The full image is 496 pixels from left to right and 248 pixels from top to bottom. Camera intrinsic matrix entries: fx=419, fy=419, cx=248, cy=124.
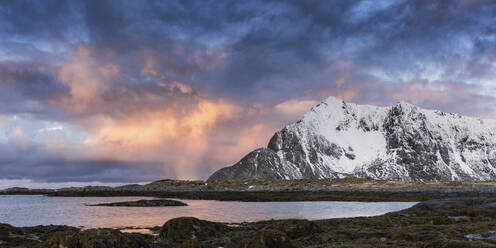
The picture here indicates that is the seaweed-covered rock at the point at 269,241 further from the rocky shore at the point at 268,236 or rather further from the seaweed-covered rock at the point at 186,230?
the seaweed-covered rock at the point at 186,230

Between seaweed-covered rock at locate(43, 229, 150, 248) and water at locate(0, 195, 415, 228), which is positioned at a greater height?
seaweed-covered rock at locate(43, 229, 150, 248)

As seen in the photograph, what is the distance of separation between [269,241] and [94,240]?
31.0 ft

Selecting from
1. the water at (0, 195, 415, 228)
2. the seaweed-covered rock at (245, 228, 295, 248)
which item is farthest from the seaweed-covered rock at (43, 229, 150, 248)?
the water at (0, 195, 415, 228)

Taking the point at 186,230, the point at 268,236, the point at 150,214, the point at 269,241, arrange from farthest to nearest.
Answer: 1. the point at 150,214
2. the point at 186,230
3. the point at 268,236
4. the point at 269,241

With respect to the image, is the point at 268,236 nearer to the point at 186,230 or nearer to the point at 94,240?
the point at 94,240

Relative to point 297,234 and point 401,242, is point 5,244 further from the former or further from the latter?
point 401,242

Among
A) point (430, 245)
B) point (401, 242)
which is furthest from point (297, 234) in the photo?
point (430, 245)

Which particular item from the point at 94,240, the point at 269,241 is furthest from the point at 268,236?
the point at 94,240

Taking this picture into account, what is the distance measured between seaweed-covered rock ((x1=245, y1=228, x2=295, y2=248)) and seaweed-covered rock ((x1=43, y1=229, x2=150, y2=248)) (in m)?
7.23

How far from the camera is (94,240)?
22.6 metres

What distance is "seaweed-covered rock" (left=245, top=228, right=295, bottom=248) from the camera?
22.2 metres

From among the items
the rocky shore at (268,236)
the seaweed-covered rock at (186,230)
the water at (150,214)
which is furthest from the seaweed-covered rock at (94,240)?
the water at (150,214)

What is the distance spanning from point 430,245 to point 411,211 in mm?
31818

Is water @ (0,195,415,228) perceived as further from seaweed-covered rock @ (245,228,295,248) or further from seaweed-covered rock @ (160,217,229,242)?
seaweed-covered rock @ (245,228,295,248)
